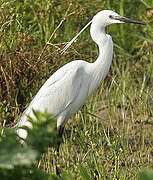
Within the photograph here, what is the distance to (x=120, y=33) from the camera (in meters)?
4.81

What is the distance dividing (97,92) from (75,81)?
42.7 inches

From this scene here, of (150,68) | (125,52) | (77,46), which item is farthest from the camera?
(125,52)

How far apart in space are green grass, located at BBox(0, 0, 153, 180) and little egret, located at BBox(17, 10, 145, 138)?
0.45 feet

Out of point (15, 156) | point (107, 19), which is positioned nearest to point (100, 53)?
point (107, 19)

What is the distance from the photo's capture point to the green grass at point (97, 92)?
2566 mm

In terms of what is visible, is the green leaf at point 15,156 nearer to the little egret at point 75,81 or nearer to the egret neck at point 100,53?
the little egret at point 75,81

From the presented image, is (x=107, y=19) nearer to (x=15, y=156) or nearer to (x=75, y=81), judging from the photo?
(x=75, y=81)

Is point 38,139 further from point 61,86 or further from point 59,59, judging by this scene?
point 59,59

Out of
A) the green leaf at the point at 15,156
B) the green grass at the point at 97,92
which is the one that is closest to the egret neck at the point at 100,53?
the green grass at the point at 97,92

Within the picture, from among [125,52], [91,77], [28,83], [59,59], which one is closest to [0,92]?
[28,83]

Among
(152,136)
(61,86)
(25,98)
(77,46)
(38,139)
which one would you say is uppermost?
(38,139)

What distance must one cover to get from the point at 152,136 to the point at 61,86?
0.84 meters

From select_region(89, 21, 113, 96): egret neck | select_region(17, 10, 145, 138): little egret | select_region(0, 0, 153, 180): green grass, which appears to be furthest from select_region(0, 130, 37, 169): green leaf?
select_region(89, 21, 113, 96): egret neck

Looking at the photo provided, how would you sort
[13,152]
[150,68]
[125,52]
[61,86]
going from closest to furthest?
1. [13,152]
2. [61,86]
3. [150,68]
4. [125,52]
